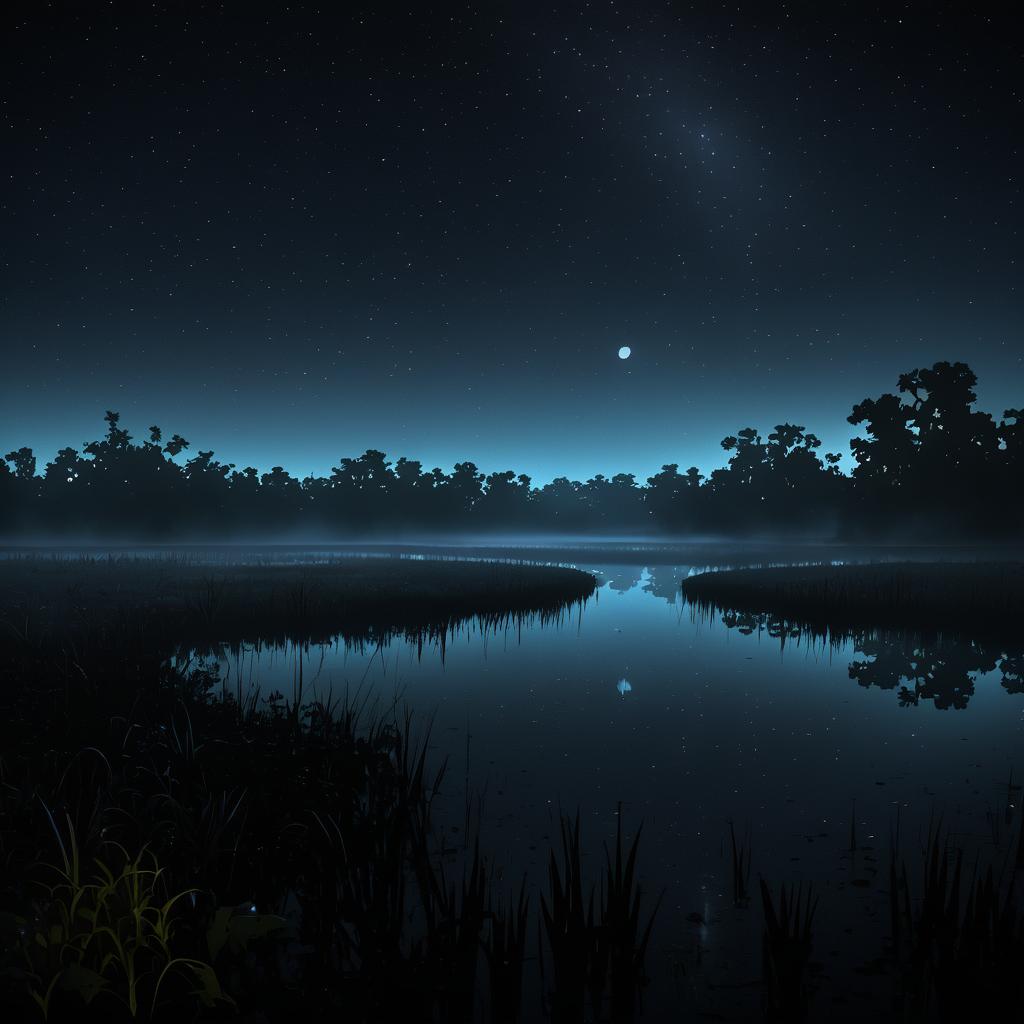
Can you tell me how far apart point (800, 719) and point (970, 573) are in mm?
29960

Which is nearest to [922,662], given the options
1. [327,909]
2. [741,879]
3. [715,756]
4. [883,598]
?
[715,756]

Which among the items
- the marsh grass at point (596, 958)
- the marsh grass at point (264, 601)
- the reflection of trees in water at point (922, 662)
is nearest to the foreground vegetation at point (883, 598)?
the reflection of trees in water at point (922, 662)

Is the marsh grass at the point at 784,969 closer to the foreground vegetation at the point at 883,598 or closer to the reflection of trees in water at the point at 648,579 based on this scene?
the foreground vegetation at the point at 883,598

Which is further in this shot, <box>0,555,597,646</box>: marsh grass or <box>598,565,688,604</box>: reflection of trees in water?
<box>598,565,688,604</box>: reflection of trees in water

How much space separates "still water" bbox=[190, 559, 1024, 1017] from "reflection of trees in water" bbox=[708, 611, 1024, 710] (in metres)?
0.09

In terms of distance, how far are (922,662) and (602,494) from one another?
17809cm

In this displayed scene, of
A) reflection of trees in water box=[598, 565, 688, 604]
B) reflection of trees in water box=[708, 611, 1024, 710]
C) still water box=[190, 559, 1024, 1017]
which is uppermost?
still water box=[190, 559, 1024, 1017]

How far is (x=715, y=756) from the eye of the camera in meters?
9.21

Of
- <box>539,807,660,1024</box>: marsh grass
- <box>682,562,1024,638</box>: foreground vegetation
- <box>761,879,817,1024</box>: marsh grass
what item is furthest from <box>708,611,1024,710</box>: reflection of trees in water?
<box>539,807,660,1024</box>: marsh grass

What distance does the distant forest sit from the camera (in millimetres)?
83250

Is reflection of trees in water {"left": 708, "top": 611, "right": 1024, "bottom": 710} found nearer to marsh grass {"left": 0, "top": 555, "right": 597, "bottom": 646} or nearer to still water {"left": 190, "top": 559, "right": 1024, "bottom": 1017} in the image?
still water {"left": 190, "top": 559, "right": 1024, "bottom": 1017}

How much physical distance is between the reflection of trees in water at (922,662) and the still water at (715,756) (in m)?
0.09

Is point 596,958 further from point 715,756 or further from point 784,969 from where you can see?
point 715,756

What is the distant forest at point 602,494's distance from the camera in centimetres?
8325
